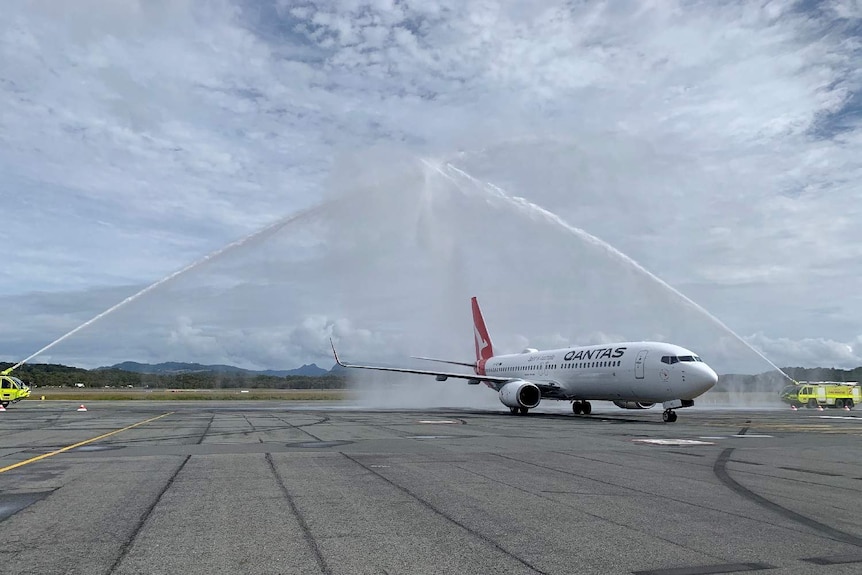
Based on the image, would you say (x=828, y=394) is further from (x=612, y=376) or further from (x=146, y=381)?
(x=146, y=381)

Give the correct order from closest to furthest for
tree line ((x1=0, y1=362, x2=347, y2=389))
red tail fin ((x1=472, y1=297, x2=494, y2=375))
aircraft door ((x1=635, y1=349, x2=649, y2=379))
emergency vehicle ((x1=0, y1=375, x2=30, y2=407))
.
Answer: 1. aircraft door ((x1=635, y1=349, x2=649, y2=379))
2. emergency vehicle ((x1=0, y1=375, x2=30, y2=407))
3. red tail fin ((x1=472, y1=297, x2=494, y2=375))
4. tree line ((x1=0, y1=362, x2=347, y2=389))

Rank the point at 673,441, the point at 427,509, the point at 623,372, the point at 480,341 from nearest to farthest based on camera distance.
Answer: the point at 427,509, the point at 673,441, the point at 623,372, the point at 480,341

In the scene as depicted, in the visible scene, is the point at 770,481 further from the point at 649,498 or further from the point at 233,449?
the point at 233,449

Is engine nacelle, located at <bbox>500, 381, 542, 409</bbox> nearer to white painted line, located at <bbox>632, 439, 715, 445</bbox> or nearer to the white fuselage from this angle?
the white fuselage

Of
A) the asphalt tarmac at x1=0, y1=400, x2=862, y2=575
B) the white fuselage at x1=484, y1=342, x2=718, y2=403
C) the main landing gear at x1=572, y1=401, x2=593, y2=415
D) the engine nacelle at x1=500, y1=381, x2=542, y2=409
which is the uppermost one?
the white fuselage at x1=484, y1=342, x2=718, y2=403

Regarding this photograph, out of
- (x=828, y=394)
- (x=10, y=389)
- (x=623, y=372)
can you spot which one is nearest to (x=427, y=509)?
(x=623, y=372)

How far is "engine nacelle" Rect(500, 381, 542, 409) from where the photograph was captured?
42.2 m

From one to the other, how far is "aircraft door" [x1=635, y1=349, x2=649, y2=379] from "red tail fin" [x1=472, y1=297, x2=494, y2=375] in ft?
87.7

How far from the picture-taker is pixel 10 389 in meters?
50.2

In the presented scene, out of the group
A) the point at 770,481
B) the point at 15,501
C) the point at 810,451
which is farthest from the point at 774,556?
the point at 810,451

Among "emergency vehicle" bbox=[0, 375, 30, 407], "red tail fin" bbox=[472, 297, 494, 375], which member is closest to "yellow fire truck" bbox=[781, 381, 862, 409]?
"red tail fin" bbox=[472, 297, 494, 375]

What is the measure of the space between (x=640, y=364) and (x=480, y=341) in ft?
96.0

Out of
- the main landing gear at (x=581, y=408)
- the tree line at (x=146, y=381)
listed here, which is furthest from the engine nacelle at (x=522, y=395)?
the tree line at (x=146, y=381)

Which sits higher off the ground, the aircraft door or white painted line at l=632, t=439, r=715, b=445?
the aircraft door
